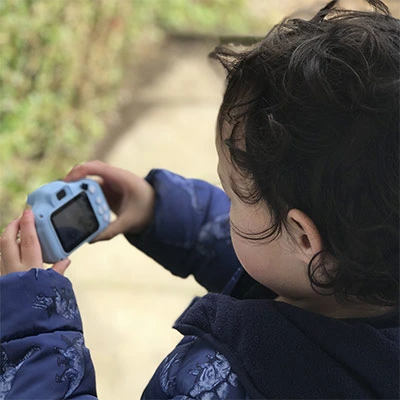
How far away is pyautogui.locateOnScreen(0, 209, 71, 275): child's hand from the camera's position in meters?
1.44

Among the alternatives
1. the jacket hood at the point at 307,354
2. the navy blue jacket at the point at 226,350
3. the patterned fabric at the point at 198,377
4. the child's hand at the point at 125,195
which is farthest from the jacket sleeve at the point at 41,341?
the child's hand at the point at 125,195

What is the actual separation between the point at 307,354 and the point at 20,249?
585 millimetres

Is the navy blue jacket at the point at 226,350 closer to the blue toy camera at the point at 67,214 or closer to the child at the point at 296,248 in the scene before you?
the child at the point at 296,248

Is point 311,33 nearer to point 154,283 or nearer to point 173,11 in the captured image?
point 154,283

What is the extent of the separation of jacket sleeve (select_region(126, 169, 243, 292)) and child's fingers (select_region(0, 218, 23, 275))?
0.40 meters

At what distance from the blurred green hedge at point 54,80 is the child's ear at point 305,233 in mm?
1478

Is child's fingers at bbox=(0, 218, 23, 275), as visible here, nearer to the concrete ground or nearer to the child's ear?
the child's ear

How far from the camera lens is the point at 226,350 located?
1220 mm

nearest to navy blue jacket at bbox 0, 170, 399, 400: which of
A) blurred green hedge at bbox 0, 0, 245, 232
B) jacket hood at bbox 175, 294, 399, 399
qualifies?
jacket hood at bbox 175, 294, 399, 399

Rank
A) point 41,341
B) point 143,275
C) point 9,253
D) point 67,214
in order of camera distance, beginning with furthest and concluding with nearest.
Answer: point 143,275 → point 67,214 → point 9,253 → point 41,341

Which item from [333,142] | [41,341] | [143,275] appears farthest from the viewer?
[143,275]

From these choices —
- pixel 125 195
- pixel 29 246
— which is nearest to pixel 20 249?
pixel 29 246

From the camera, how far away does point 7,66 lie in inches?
109

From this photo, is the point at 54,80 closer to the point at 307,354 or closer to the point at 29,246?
the point at 29,246
